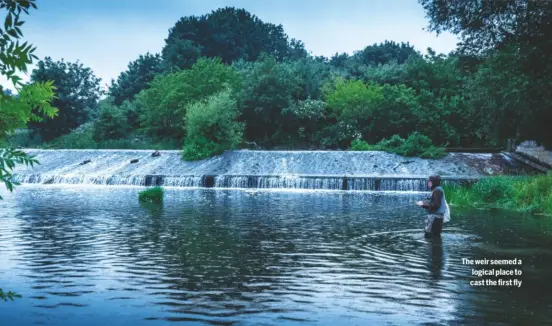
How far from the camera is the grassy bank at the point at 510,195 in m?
25.3

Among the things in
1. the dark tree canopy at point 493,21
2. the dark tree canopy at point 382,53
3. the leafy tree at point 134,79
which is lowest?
the dark tree canopy at point 493,21

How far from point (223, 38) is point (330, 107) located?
40.9 meters

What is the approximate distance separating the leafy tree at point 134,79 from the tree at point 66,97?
4.04m

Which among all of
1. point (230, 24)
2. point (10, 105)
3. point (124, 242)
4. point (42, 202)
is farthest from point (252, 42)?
point (10, 105)

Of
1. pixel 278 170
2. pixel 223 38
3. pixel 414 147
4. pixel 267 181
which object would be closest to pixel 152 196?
pixel 267 181

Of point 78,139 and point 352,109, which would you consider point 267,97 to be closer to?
point 352,109

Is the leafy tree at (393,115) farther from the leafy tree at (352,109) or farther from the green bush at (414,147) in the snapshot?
the green bush at (414,147)

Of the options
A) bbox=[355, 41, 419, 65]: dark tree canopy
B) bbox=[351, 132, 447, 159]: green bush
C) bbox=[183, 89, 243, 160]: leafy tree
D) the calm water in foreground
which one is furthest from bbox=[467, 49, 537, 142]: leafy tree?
bbox=[355, 41, 419, 65]: dark tree canopy

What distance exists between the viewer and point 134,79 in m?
81.6

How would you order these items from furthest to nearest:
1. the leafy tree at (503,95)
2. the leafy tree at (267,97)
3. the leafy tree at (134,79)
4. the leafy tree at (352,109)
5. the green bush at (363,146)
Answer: the leafy tree at (134,79)
the leafy tree at (267,97)
the leafy tree at (352,109)
the green bush at (363,146)
the leafy tree at (503,95)

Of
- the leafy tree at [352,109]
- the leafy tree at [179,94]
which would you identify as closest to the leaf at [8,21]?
the leafy tree at [352,109]

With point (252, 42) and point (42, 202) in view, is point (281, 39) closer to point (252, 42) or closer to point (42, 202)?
point (252, 42)

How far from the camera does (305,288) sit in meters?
11.6

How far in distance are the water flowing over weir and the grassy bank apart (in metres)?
7.25
